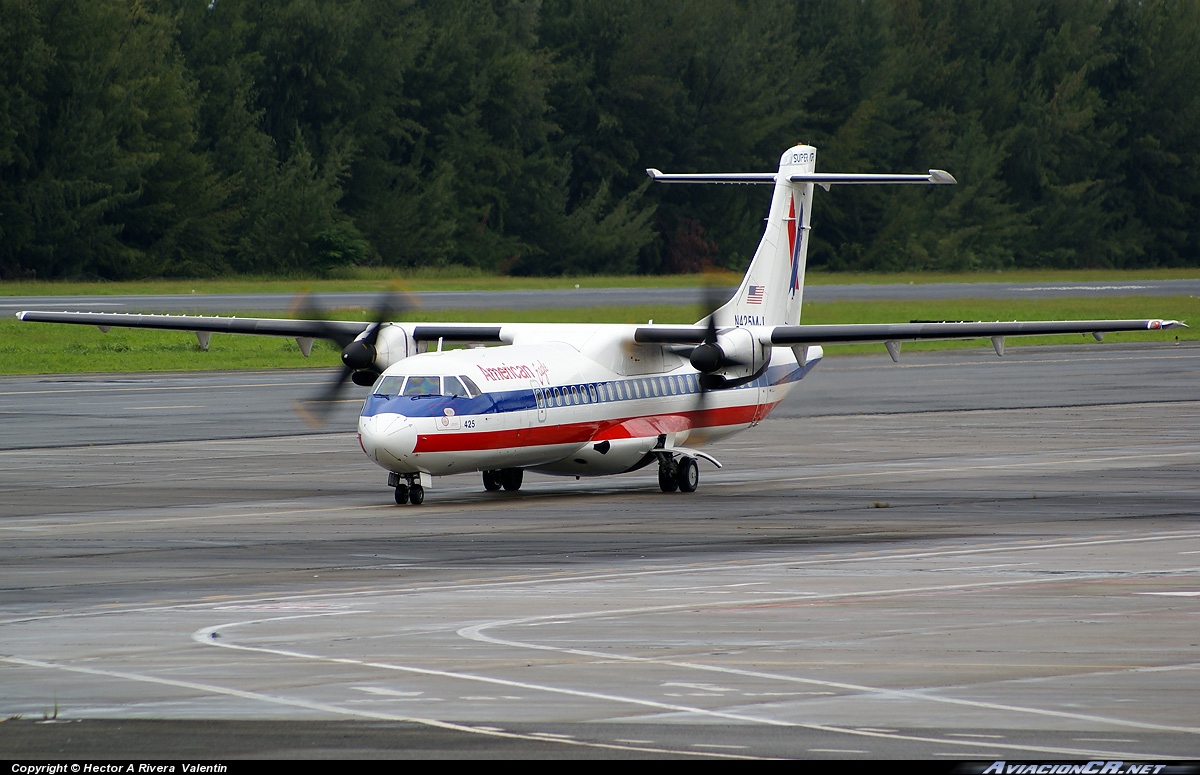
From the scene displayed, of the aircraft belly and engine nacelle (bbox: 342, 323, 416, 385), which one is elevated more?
engine nacelle (bbox: 342, 323, 416, 385)

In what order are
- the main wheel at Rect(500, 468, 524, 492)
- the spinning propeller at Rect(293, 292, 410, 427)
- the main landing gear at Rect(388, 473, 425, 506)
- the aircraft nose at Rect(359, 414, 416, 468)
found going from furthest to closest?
the spinning propeller at Rect(293, 292, 410, 427) < the main wheel at Rect(500, 468, 524, 492) < the main landing gear at Rect(388, 473, 425, 506) < the aircraft nose at Rect(359, 414, 416, 468)

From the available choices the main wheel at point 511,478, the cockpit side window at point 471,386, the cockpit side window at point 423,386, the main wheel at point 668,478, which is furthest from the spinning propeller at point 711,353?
the cockpit side window at point 423,386

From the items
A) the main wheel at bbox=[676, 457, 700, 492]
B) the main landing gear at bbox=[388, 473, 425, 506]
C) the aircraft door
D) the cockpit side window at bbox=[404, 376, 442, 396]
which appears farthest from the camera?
the main wheel at bbox=[676, 457, 700, 492]

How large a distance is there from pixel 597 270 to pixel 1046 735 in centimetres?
9704

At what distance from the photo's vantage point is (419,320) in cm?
6178

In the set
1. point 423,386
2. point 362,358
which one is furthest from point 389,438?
point 362,358

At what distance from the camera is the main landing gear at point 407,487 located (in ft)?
79.7

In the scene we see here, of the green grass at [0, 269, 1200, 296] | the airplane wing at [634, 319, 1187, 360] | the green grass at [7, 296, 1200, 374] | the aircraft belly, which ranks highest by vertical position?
the airplane wing at [634, 319, 1187, 360]

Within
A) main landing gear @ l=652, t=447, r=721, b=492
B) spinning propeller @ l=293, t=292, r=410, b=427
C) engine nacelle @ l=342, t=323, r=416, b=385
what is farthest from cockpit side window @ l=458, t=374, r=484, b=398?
main landing gear @ l=652, t=447, r=721, b=492

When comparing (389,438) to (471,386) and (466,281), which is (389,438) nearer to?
(471,386)

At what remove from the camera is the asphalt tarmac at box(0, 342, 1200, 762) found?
10.0 meters

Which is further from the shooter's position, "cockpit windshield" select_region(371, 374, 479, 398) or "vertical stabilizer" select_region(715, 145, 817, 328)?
"vertical stabilizer" select_region(715, 145, 817, 328)

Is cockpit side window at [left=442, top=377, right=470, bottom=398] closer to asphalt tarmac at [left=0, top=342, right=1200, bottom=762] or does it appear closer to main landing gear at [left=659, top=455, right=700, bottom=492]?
asphalt tarmac at [left=0, top=342, right=1200, bottom=762]

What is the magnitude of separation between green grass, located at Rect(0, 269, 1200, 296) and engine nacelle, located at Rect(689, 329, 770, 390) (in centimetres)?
4025
